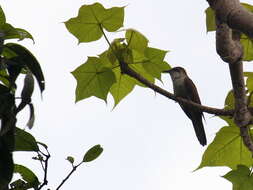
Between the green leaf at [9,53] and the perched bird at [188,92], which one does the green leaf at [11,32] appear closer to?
the green leaf at [9,53]

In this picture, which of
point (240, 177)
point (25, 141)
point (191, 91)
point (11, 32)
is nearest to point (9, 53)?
point (11, 32)

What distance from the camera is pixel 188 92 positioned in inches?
194

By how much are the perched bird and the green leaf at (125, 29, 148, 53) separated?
1.64m

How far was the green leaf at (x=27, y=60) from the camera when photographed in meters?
1.84

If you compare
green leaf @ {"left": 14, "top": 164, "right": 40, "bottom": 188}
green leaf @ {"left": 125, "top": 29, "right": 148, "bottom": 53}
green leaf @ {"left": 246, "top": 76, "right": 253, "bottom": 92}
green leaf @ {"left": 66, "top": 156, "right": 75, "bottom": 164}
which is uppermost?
green leaf @ {"left": 125, "top": 29, "right": 148, "bottom": 53}

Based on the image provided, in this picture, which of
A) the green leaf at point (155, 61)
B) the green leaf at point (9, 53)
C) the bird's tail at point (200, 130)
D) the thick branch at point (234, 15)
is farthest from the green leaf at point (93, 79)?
the bird's tail at point (200, 130)

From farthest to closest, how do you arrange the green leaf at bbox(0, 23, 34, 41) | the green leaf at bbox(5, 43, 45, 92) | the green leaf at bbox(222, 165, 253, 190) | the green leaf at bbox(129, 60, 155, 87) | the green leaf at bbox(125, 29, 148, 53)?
1. the green leaf at bbox(129, 60, 155, 87)
2. the green leaf at bbox(125, 29, 148, 53)
3. the green leaf at bbox(222, 165, 253, 190)
4. the green leaf at bbox(0, 23, 34, 41)
5. the green leaf at bbox(5, 43, 45, 92)

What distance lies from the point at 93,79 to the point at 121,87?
0.29 meters

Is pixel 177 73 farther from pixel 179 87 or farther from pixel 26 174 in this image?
pixel 26 174

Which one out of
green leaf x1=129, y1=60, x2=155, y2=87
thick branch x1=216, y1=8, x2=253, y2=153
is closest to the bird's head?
green leaf x1=129, y1=60, x2=155, y2=87

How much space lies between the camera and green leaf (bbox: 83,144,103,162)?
81.7 inches

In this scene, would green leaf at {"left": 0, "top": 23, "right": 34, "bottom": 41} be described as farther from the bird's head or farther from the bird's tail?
the bird's head

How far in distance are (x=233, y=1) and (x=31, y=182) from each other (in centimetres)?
103

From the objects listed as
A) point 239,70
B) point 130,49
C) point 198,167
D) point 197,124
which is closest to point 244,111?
point 239,70
